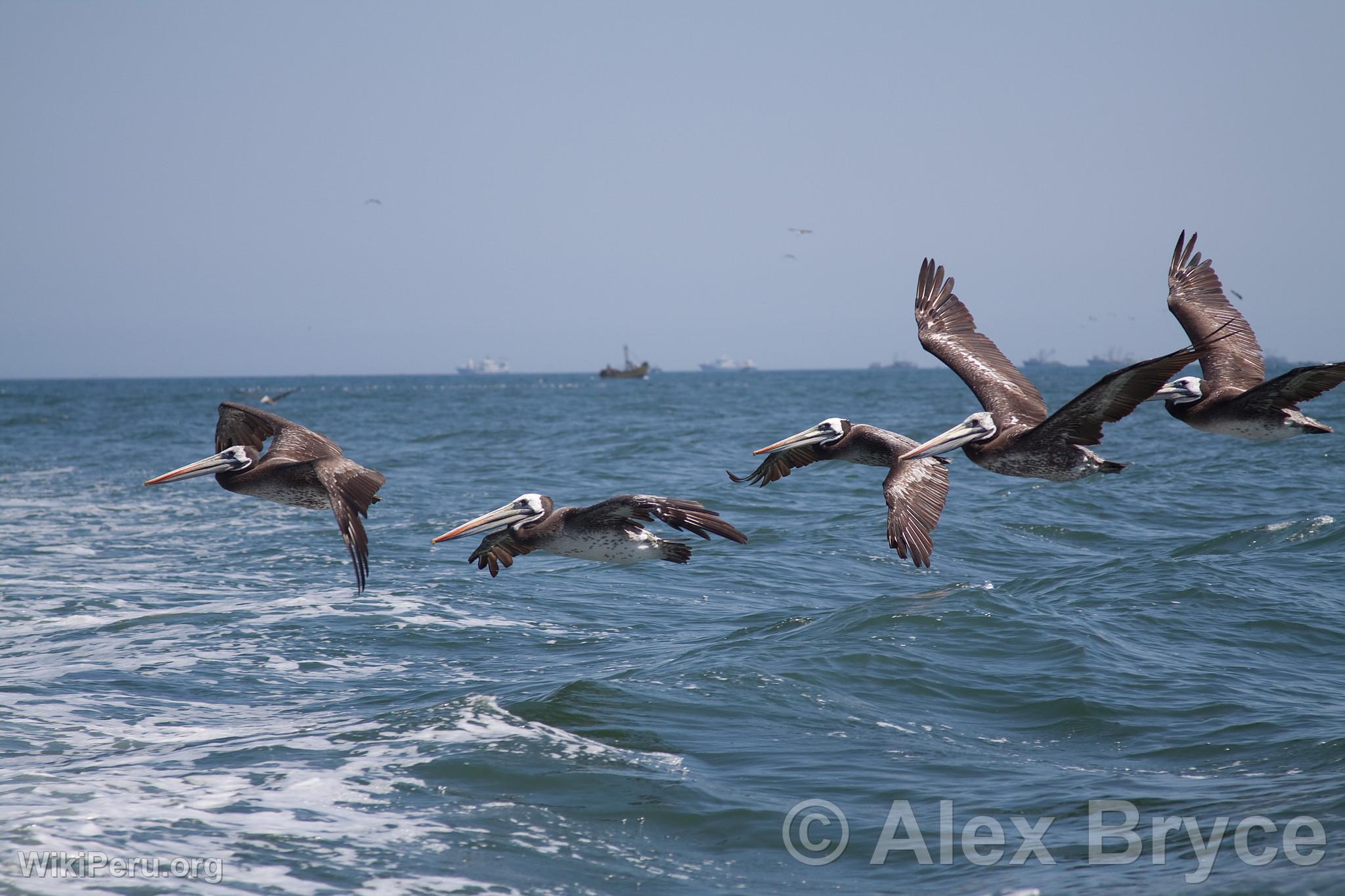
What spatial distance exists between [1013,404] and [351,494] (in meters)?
5.51

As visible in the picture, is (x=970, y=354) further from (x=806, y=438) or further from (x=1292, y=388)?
(x=1292, y=388)

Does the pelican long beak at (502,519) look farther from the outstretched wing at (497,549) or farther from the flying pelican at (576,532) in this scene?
the outstretched wing at (497,549)

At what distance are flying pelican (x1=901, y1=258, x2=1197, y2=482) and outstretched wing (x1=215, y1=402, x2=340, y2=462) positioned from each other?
200 inches

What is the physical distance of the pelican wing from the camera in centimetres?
962

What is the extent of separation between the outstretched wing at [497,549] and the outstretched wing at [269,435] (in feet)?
5.18

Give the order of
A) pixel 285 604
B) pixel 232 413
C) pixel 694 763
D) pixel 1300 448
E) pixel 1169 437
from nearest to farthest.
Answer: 1. pixel 694 763
2. pixel 232 413
3. pixel 285 604
4. pixel 1300 448
5. pixel 1169 437

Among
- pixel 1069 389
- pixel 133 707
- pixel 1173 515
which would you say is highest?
pixel 1069 389

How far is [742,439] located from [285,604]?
76.7 feet

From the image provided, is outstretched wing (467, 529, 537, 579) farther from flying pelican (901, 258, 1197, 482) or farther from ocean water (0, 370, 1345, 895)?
flying pelican (901, 258, 1197, 482)

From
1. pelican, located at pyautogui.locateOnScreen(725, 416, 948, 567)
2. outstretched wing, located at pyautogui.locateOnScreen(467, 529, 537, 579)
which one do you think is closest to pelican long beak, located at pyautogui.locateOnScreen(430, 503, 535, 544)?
outstretched wing, located at pyautogui.locateOnScreen(467, 529, 537, 579)

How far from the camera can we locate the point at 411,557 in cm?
1552

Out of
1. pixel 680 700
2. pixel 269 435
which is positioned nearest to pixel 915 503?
pixel 680 700

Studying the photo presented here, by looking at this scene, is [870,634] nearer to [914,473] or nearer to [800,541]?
[914,473]

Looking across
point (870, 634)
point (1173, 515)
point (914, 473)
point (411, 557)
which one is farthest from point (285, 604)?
point (1173, 515)
